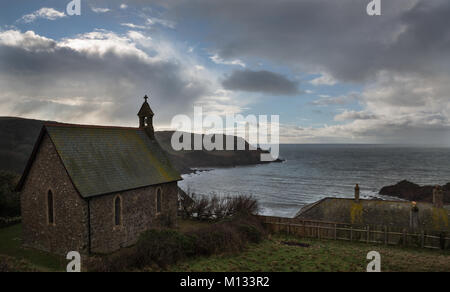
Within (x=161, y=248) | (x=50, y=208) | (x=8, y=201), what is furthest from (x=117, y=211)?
(x=8, y=201)

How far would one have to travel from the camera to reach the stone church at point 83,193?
59.0 ft

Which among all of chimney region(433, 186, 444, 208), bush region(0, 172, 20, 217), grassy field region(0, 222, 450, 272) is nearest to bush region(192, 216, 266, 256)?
grassy field region(0, 222, 450, 272)

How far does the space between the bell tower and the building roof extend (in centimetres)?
76

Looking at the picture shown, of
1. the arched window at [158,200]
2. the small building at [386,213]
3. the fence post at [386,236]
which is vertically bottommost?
the fence post at [386,236]

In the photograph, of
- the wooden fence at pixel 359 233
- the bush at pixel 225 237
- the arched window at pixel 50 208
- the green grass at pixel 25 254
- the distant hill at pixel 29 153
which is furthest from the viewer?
the distant hill at pixel 29 153

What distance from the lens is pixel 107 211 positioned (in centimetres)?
1917

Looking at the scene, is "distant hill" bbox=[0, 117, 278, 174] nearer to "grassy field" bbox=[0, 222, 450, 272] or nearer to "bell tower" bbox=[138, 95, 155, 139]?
"bell tower" bbox=[138, 95, 155, 139]

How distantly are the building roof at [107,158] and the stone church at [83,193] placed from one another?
0.19 ft

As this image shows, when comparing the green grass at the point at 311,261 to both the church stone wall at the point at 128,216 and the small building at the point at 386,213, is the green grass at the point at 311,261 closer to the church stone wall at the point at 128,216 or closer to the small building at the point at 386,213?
the small building at the point at 386,213

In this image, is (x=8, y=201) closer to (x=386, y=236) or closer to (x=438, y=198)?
(x=386, y=236)

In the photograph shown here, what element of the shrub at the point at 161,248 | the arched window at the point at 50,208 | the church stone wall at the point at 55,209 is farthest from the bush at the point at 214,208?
the arched window at the point at 50,208

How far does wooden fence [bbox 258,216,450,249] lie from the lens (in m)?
21.1

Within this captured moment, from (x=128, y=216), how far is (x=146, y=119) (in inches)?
427
